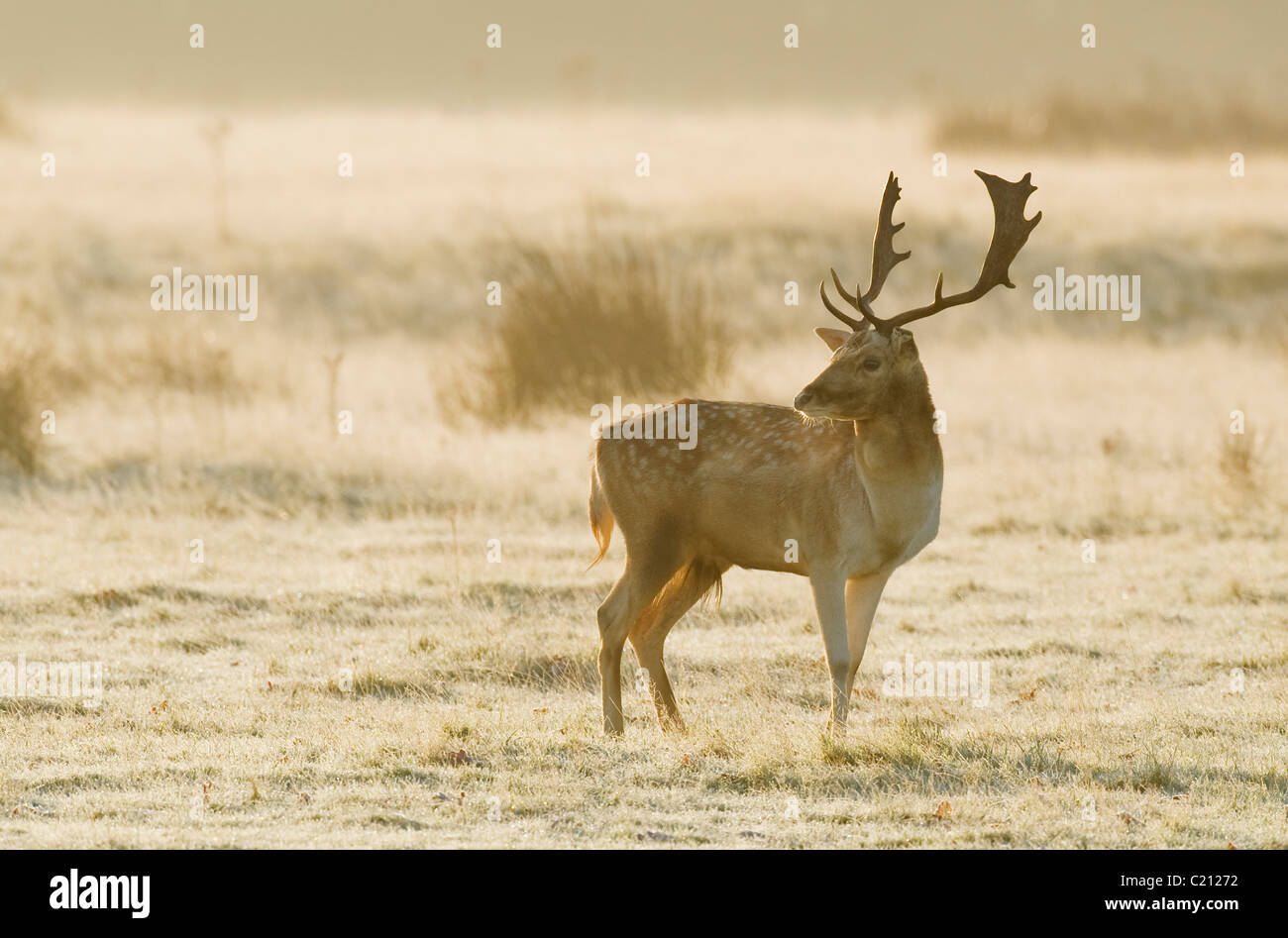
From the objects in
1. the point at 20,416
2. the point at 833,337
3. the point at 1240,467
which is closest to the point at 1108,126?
the point at 1240,467

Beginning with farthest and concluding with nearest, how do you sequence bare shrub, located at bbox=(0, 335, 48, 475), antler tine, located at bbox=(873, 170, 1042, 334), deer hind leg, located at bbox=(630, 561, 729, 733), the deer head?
bare shrub, located at bbox=(0, 335, 48, 475), deer hind leg, located at bbox=(630, 561, 729, 733), antler tine, located at bbox=(873, 170, 1042, 334), the deer head

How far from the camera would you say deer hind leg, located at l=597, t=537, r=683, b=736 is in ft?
28.6

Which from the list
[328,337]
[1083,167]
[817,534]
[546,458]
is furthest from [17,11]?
[817,534]

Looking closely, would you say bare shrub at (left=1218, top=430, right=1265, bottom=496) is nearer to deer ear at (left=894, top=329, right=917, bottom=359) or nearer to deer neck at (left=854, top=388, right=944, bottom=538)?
deer neck at (left=854, top=388, right=944, bottom=538)

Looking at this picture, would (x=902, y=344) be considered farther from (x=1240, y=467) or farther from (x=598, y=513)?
(x=1240, y=467)

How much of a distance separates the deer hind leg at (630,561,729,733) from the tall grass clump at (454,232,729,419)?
1027 centimetres

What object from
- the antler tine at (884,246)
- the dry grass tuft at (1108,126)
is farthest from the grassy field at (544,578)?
the dry grass tuft at (1108,126)

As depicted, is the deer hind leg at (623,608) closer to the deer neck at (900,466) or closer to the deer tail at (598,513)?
the deer tail at (598,513)

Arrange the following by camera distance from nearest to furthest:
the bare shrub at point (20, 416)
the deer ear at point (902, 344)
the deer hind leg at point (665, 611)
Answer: the deer ear at point (902, 344), the deer hind leg at point (665, 611), the bare shrub at point (20, 416)

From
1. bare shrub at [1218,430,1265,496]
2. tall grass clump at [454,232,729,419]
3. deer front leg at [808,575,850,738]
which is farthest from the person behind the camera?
tall grass clump at [454,232,729,419]

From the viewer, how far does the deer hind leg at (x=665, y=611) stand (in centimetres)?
903

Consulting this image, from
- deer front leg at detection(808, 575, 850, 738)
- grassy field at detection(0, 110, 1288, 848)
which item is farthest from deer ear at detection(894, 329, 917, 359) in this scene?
grassy field at detection(0, 110, 1288, 848)

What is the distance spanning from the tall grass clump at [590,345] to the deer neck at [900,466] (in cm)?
1090
